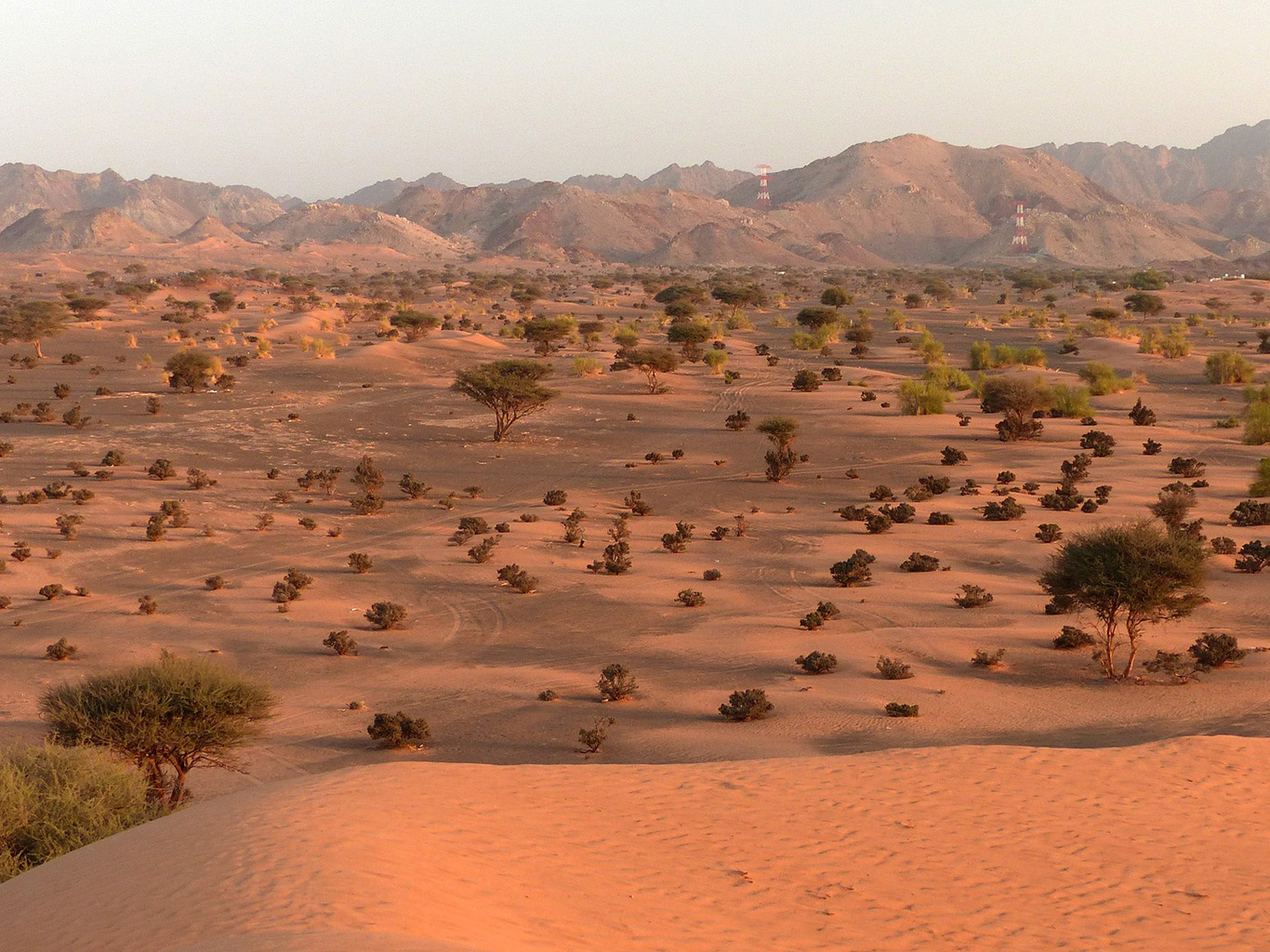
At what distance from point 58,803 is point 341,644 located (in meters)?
7.04

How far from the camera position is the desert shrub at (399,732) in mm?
13891

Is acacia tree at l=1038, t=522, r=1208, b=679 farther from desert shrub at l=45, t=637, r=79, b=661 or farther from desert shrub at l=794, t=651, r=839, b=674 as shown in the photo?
desert shrub at l=45, t=637, r=79, b=661

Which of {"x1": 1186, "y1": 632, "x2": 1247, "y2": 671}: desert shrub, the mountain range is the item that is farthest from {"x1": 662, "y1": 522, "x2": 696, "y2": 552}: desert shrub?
the mountain range

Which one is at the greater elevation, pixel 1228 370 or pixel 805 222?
pixel 805 222

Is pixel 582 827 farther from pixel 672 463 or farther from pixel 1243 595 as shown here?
pixel 672 463

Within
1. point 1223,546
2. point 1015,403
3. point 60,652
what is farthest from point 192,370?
point 1223,546

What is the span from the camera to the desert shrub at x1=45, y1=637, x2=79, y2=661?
16625 mm

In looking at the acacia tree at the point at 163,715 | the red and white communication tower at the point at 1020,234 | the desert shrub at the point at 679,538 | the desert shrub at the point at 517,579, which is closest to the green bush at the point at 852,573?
the desert shrub at the point at 679,538

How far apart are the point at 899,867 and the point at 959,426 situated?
25.6m

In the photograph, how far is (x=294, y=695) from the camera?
15.8 m

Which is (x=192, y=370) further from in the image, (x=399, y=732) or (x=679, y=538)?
(x=399, y=732)

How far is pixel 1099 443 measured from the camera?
3003 centimetres

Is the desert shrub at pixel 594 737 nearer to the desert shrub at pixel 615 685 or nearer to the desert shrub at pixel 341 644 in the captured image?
the desert shrub at pixel 615 685

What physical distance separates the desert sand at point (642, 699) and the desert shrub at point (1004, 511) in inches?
15.9
